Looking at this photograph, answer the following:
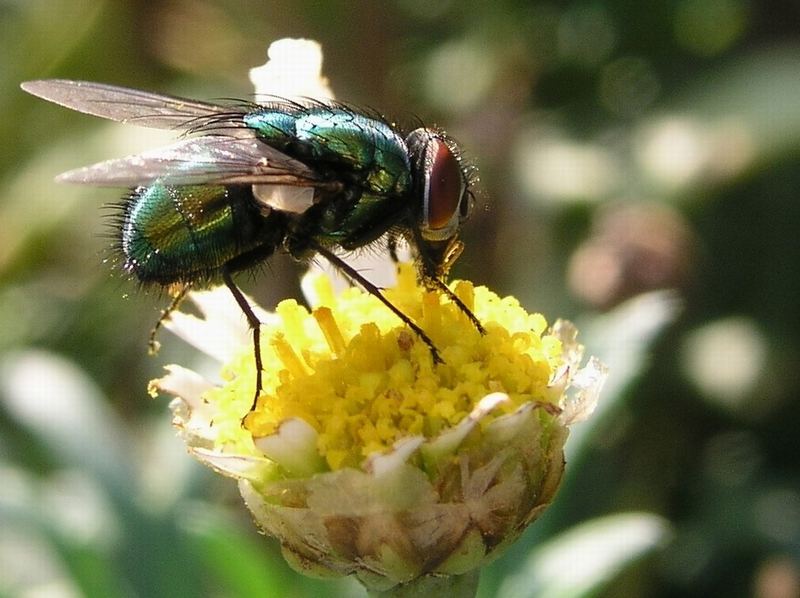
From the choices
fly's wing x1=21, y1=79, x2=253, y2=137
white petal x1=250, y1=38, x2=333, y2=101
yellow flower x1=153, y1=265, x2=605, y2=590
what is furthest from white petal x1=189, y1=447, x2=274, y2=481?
white petal x1=250, y1=38, x2=333, y2=101

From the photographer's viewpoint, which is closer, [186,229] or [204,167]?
[204,167]

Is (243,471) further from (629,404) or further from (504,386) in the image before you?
(629,404)

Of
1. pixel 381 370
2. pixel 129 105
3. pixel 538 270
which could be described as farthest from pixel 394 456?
pixel 538 270

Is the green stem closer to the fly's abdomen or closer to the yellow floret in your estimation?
the yellow floret

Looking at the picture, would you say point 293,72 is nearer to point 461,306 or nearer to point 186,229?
point 186,229

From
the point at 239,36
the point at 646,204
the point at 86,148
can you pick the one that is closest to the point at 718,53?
the point at 646,204
